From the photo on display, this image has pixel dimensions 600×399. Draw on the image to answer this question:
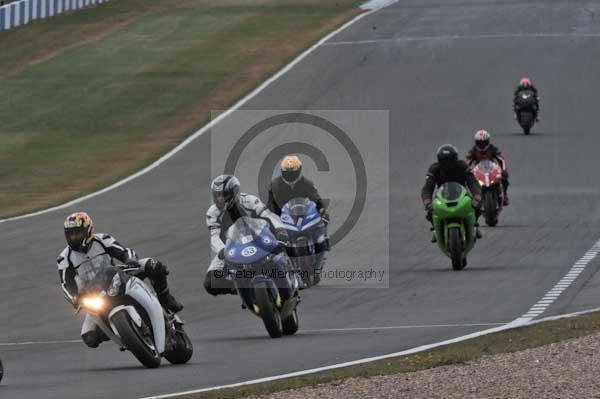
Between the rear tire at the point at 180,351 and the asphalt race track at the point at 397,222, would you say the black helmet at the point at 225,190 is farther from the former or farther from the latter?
the rear tire at the point at 180,351

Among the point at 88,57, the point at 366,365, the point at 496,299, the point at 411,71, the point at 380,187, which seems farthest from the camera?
the point at 88,57

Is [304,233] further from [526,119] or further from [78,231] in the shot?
[526,119]

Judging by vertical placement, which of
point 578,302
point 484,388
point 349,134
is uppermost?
point 484,388

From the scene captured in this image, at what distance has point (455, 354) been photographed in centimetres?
1295

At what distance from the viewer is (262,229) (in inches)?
591

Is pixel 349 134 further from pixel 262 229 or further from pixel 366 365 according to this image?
pixel 366 365

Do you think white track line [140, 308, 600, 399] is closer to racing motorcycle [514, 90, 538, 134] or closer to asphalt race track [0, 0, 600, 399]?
asphalt race track [0, 0, 600, 399]

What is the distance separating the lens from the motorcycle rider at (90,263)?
13594mm

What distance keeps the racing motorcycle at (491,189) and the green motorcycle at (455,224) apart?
12.8 ft

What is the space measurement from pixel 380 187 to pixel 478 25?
2156 centimetres

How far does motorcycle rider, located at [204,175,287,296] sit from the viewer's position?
1536cm

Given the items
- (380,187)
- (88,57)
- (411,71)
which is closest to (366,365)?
(380,187)

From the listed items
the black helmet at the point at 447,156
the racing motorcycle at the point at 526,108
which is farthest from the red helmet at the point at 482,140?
the racing motorcycle at the point at 526,108

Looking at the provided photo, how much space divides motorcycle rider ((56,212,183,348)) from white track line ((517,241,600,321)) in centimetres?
407
